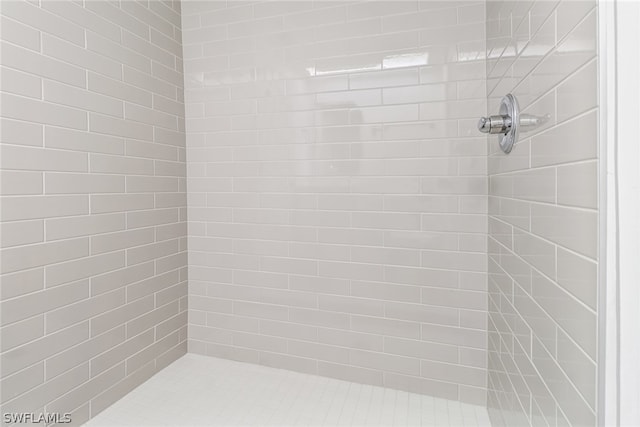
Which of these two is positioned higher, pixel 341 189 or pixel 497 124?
pixel 497 124

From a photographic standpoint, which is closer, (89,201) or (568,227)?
(568,227)

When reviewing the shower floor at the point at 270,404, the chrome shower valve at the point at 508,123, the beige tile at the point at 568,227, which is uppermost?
the chrome shower valve at the point at 508,123

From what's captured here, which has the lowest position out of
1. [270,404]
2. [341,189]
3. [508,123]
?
[270,404]

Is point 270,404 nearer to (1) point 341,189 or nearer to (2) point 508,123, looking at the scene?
(1) point 341,189

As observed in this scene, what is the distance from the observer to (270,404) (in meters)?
1.48

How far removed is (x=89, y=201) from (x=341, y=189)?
41.2 inches

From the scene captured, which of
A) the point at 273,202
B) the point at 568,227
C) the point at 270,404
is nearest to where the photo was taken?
the point at 568,227

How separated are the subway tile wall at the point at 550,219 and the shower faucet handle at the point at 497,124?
0.23 ft

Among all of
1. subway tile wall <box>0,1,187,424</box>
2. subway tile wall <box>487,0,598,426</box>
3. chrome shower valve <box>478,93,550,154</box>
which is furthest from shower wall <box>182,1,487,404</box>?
chrome shower valve <box>478,93,550,154</box>

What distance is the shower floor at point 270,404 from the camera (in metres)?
1.38

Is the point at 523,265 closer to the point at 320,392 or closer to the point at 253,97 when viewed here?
the point at 320,392

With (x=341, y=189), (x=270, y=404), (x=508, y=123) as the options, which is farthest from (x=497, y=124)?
(x=270, y=404)

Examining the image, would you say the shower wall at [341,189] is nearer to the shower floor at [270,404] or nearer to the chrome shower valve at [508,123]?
the shower floor at [270,404]

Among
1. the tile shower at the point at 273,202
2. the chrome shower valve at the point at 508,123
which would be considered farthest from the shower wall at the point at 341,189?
the chrome shower valve at the point at 508,123
